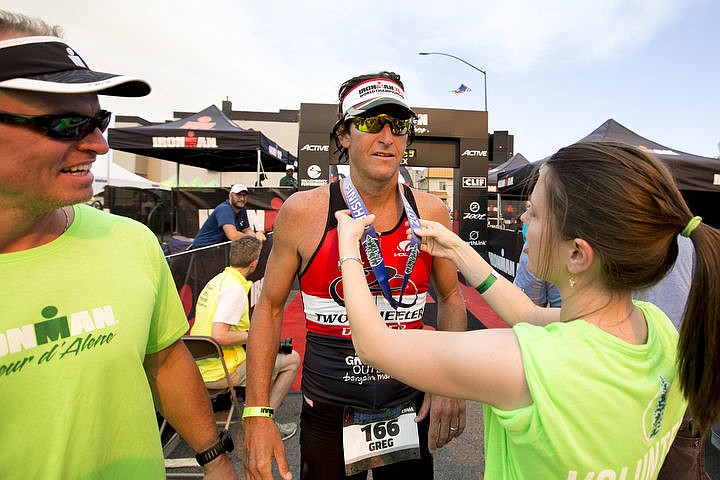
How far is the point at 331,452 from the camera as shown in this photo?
71.2 inches

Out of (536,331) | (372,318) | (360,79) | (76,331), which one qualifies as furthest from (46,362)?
(360,79)

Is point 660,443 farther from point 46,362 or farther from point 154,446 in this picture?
point 46,362

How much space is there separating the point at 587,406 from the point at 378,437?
108 centimetres

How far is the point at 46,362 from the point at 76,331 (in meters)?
0.10

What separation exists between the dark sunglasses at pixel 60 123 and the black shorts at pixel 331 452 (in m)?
1.46

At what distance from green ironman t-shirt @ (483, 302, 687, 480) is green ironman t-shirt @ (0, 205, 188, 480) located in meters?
1.10

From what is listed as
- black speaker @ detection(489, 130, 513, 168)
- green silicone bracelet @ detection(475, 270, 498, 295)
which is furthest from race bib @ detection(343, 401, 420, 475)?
black speaker @ detection(489, 130, 513, 168)

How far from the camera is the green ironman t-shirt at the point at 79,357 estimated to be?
1.00 m

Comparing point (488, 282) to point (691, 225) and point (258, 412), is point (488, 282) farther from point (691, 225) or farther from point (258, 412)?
point (258, 412)

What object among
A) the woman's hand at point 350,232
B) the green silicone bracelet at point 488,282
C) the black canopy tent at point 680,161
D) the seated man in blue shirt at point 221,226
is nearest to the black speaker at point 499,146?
the black canopy tent at point 680,161

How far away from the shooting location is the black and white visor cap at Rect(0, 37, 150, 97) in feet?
3.25

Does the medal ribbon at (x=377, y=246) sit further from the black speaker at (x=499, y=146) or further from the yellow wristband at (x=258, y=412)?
the black speaker at (x=499, y=146)

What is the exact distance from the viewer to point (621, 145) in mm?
1181

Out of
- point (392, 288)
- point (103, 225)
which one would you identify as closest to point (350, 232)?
point (392, 288)
